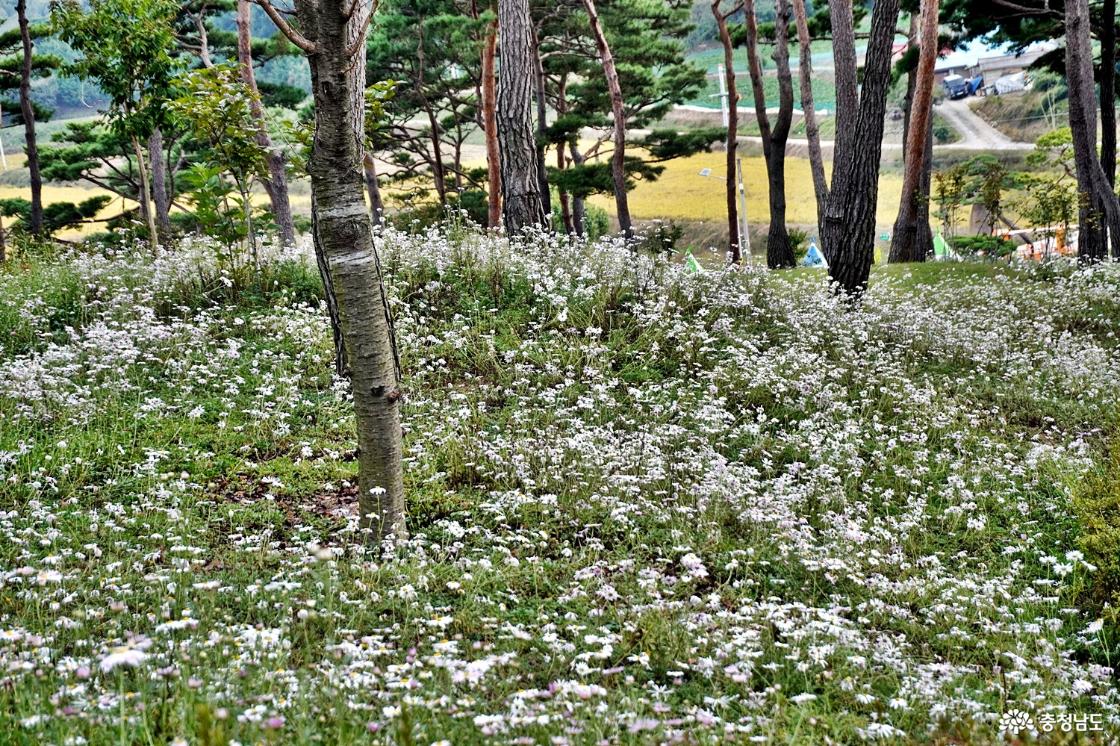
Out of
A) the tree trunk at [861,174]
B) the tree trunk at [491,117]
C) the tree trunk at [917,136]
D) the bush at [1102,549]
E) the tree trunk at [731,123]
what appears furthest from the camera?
the tree trunk at [731,123]

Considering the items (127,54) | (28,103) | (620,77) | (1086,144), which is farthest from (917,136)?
(28,103)

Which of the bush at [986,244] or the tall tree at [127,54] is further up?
the tall tree at [127,54]

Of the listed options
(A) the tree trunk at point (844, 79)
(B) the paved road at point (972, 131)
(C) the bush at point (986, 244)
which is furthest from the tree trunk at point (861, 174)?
(B) the paved road at point (972, 131)

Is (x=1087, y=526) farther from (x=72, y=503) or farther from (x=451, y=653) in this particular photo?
(x=72, y=503)

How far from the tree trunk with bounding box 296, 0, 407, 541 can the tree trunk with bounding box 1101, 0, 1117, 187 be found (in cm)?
1427

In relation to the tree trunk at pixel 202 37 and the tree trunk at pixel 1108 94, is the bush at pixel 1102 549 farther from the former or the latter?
the tree trunk at pixel 202 37

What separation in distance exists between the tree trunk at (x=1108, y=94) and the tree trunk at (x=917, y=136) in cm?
294

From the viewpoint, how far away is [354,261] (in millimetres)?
3951

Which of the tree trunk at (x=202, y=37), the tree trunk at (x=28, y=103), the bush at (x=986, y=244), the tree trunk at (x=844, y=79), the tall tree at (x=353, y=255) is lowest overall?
the bush at (x=986, y=244)

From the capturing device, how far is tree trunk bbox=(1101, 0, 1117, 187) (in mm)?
14164

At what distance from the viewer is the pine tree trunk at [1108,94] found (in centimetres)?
1416

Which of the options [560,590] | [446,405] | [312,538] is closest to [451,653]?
[560,590]

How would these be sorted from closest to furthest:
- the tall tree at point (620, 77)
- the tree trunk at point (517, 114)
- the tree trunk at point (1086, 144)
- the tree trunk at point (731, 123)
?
the tree trunk at point (517, 114), the tree trunk at point (1086, 144), the tree trunk at point (731, 123), the tall tree at point (620, 77)

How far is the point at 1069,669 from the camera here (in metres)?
3.14
